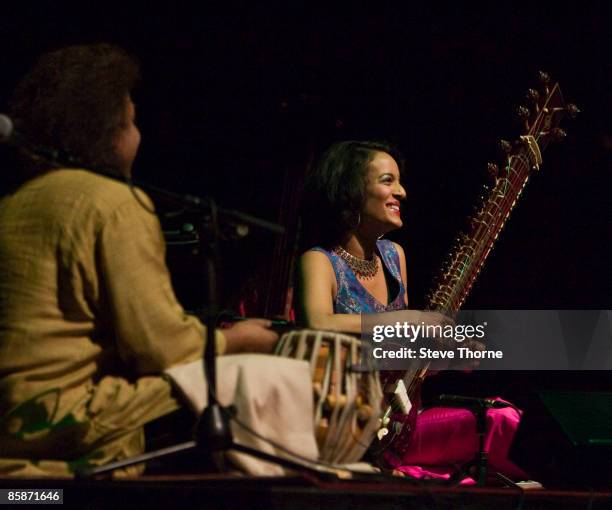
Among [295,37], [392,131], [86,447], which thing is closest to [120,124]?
[86,447]

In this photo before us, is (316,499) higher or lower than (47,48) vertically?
lower

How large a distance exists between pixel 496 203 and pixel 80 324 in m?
2.37

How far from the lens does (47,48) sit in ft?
12.0

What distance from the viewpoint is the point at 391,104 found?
14.6ft

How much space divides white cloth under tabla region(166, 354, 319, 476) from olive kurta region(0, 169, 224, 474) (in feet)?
0.31

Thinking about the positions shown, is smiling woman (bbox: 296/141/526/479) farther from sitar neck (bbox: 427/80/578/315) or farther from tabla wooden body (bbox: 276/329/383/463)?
tabla wooden body (bbox: 276/329/383/463)

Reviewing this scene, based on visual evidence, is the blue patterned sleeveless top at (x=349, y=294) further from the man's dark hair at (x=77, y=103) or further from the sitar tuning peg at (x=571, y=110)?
the man's dark hair at (x=77, y=103)

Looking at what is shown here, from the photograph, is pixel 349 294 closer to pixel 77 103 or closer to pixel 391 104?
pixel 391 104

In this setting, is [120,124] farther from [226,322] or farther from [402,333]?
[402,333]

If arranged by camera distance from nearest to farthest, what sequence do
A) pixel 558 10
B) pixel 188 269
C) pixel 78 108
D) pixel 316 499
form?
1. pixel 316 499
2. pixel 78 108
3. pixel 188 269
4. pixel 558 10

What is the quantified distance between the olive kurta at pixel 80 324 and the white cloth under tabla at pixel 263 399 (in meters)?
0.10

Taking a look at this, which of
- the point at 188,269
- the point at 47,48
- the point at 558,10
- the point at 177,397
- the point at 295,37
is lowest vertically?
the point at 177,397

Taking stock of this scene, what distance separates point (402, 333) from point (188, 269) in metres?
1.15

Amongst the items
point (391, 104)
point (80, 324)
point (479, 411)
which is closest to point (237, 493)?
point (80, 324)
